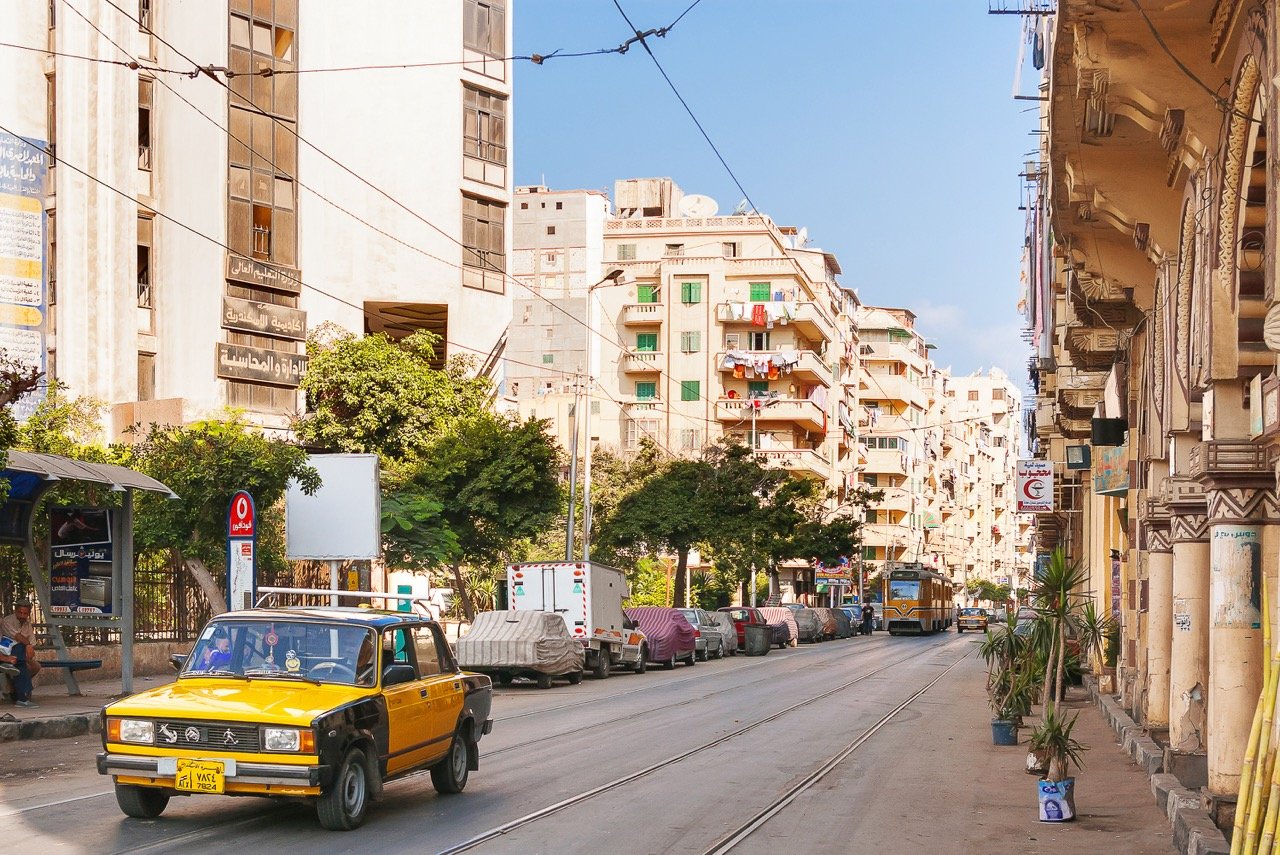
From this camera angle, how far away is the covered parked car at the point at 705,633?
47562 millimetres

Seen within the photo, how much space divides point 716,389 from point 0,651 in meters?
75.7

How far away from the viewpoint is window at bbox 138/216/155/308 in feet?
151

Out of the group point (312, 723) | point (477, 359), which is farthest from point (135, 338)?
point (312, 723)

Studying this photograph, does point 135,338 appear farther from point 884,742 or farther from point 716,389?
point 716,389

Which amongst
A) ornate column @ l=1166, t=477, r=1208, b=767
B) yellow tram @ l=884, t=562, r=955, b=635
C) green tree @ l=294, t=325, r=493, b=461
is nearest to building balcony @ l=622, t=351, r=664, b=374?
yellow tram @ l=884, t=562, r=955, b=635

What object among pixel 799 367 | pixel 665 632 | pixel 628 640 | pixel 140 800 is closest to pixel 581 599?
pixel 628 640

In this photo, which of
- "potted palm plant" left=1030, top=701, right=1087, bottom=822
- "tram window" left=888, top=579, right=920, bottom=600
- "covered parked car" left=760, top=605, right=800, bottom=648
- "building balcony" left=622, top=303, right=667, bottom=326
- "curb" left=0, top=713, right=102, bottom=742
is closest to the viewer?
"potted palm plant" left=1030, top=701, right=1087, bottom=822

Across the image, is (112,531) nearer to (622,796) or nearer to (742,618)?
(622,796)

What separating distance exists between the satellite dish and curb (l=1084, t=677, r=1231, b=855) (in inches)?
3501

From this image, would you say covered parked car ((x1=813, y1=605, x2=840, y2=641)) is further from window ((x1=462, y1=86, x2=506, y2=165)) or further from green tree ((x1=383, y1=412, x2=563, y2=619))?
green tree ((x1=383, y1=412, x2=563, y2=619))

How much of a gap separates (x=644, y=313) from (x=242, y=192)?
170 ft

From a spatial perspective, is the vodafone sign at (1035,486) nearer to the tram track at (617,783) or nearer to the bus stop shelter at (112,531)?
the tram track at (617,783)

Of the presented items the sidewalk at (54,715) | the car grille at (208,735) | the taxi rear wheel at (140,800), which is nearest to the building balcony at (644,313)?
the sidewalk at (54,715)

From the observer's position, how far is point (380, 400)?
42500 millimetres
